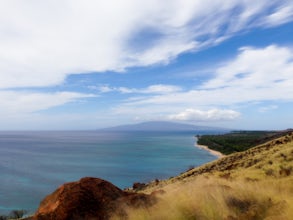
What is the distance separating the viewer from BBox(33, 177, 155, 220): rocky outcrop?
7.86 m

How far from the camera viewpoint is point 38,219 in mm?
8078

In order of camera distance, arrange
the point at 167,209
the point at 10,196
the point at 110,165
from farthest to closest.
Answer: the point at 110,165
the point at 10,196
the point at 167,209

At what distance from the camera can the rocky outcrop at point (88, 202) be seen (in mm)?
7863

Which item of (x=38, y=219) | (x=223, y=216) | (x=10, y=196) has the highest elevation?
(x=223, y=216)

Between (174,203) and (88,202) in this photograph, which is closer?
(174,203)

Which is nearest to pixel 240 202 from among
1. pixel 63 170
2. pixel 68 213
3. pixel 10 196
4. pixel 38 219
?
pixel 68 213

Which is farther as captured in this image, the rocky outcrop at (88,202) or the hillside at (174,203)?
the rocky outcrop at (88,202)

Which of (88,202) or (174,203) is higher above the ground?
(174,203)

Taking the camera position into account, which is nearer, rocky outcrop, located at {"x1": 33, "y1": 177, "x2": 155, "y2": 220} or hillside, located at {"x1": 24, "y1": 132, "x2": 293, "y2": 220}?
hillside, located at {"x1": 24, "y1": 132, "x2": 293, "y2": 220}

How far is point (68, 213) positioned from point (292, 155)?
15.4 m

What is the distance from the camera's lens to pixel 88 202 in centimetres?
830

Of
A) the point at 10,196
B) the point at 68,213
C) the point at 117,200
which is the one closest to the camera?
the point at 68,213

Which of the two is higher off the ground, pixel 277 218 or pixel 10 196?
pixel 277 218

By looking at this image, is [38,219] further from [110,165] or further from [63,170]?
[110,165]
